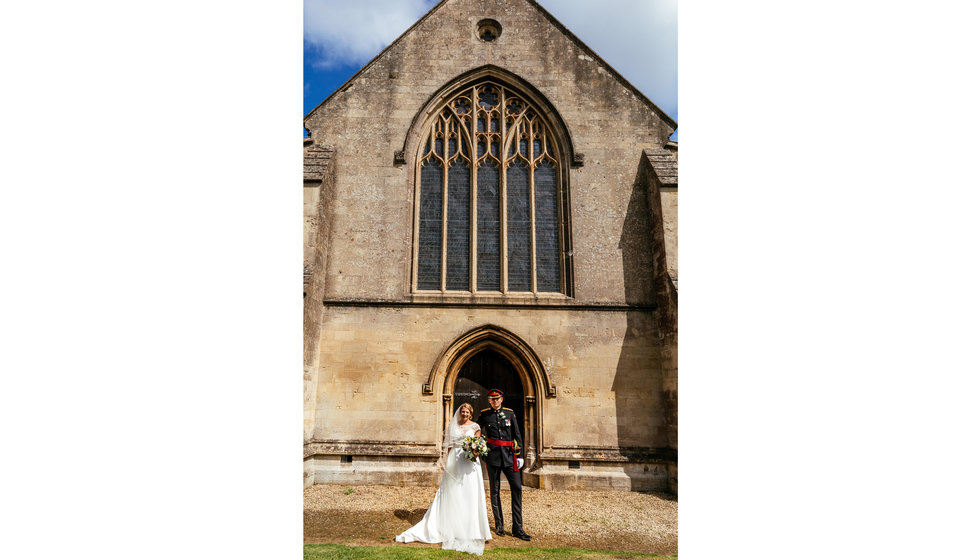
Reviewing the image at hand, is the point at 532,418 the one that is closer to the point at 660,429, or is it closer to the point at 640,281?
the point at 660,429

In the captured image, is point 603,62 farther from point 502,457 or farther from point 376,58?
point 502,457

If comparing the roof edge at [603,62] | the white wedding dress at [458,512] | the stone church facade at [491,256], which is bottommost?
the white wedding dress at [458,512]

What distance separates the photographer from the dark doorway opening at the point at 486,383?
27.7ft

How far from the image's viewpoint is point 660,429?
8133 millimetres

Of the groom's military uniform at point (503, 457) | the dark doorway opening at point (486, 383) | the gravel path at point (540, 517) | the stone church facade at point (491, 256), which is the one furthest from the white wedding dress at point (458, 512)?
the dark doorway opening at point (486, 383)

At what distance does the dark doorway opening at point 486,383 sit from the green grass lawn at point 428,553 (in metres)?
3.33

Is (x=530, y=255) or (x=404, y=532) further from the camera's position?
(x=530, y=255)

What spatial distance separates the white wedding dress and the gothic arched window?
388 centimetres

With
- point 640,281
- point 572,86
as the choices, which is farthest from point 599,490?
point 572,86

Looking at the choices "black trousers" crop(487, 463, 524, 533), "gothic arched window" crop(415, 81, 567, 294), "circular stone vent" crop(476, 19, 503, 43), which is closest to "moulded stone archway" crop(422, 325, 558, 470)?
"gothic arched window" crop(415, 81, 567, 294)

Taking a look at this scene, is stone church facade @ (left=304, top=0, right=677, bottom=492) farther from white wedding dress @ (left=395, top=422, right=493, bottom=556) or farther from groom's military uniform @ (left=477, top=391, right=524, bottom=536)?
white wedding dress @ (left=395, top=422, right=493, bottom=556)

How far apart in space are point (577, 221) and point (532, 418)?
3.66m

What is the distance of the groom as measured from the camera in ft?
18.3

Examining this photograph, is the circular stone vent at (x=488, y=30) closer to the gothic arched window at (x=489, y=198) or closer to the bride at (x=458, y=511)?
the gothic arched window at (x=489, y=198)
